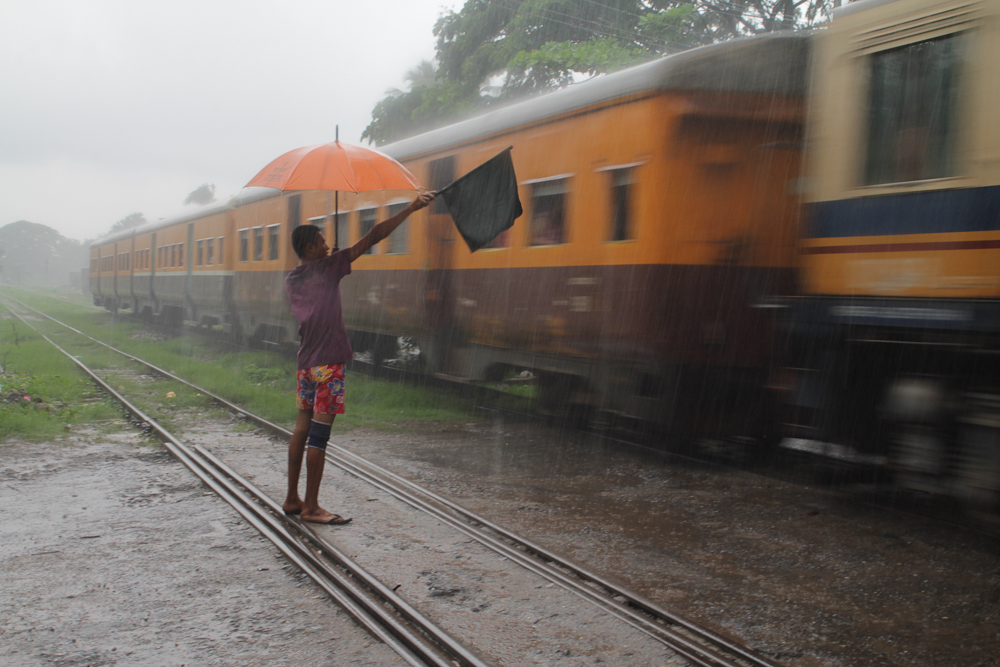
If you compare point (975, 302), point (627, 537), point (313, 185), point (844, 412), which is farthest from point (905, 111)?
point (313, 185)

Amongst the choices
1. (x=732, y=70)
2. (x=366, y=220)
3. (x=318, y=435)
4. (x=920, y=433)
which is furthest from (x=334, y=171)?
(x=366, y=220)

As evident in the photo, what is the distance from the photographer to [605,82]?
673cm

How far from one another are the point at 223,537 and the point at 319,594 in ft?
3.45

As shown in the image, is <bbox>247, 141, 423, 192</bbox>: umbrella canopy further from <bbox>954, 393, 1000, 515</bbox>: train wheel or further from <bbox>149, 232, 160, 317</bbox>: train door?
<bbox>149, 232, 160, 317</bbox>: train door

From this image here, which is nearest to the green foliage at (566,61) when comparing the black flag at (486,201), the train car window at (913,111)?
the train car window at (913,111)

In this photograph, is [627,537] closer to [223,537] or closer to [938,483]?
[938,483]

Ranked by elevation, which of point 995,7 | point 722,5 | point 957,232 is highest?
point 722,5

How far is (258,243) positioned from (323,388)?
1113cm

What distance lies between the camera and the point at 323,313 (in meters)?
4.59

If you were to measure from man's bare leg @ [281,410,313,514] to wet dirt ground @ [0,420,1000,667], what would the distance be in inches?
12.9

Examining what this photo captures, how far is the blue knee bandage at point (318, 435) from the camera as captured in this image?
4.64 metres

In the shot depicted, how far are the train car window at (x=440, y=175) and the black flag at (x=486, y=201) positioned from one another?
11.9ft

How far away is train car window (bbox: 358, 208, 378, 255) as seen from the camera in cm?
1049

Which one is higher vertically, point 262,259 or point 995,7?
point 995,7
